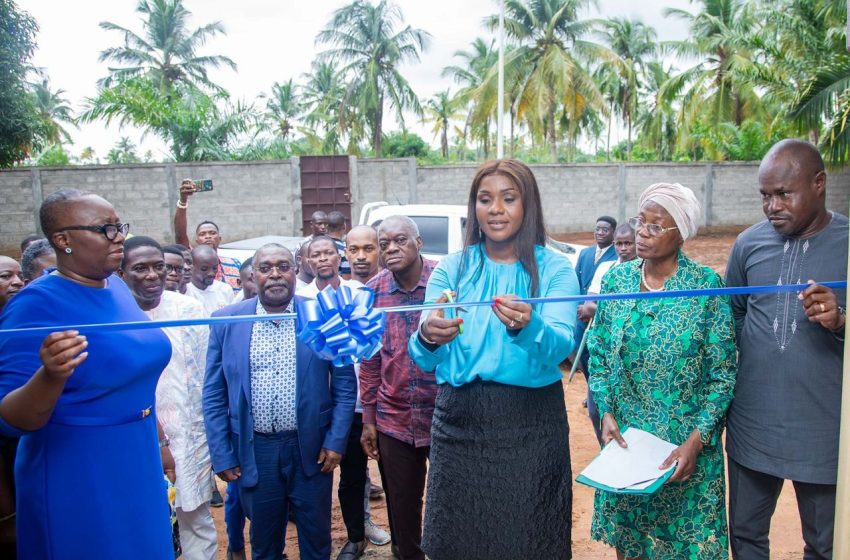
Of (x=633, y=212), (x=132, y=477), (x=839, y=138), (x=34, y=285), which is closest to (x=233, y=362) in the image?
(x=132, y=477)

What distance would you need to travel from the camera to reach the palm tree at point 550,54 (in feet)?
83.9

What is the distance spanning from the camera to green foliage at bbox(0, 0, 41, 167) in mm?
12625

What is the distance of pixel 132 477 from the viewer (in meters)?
2.42

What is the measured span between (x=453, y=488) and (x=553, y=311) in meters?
0.75

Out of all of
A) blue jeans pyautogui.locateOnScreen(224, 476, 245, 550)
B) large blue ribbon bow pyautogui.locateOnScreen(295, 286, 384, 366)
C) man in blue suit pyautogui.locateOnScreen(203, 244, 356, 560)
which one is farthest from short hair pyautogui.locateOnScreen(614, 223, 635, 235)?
large blue ribbon bow pyautogui.locateOnScreen(295, 286, 384, 366)

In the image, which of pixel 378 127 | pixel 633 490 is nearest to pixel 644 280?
pixel 633 490

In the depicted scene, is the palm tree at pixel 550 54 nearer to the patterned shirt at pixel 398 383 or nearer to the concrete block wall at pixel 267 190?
the concrete block wall at pixel 267 190

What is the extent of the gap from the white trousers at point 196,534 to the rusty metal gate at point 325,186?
14.2 meters

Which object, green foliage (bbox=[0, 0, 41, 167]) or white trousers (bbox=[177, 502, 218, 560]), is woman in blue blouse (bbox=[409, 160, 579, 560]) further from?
green foliage (bbox=[0, 0, 41, 167])

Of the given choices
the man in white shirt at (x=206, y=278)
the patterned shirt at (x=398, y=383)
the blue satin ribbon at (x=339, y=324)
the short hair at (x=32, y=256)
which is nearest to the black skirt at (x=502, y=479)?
the blue satin ribbon at (x=339, y=324)

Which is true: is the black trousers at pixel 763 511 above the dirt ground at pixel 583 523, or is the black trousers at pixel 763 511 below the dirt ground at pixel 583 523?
above

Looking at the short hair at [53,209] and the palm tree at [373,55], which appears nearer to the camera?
the short hair at [53,209]

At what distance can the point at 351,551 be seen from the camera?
405 cm

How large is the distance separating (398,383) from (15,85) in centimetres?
1424
